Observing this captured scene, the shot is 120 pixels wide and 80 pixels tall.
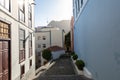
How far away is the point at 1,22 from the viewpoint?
9.45 metres

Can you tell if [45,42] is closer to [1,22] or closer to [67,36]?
[67,36]

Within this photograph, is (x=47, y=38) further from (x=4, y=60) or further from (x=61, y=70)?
(x=4, y=60)

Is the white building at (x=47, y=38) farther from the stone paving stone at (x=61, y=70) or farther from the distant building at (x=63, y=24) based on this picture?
the stone paving stone at (x=61, y=70)

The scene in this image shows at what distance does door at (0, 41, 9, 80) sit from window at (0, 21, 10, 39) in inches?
12.1

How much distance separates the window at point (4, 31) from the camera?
9.50 meters

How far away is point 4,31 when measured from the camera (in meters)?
9.98

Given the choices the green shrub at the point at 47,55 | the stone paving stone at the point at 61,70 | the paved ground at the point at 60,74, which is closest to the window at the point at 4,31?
the paved ground at the point at 60,74

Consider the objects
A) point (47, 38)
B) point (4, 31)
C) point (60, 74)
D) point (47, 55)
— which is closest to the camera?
point (4, 31)

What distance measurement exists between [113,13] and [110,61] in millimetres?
1869

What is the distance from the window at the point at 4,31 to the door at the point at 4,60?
0.31m

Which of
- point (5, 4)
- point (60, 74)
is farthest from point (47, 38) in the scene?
point (5, 4)

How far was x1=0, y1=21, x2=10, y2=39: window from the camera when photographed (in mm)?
9500

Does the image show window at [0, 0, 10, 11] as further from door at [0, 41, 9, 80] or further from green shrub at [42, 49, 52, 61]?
green shrub at [42, 49, 52, 61]

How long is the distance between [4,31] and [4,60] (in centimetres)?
148
